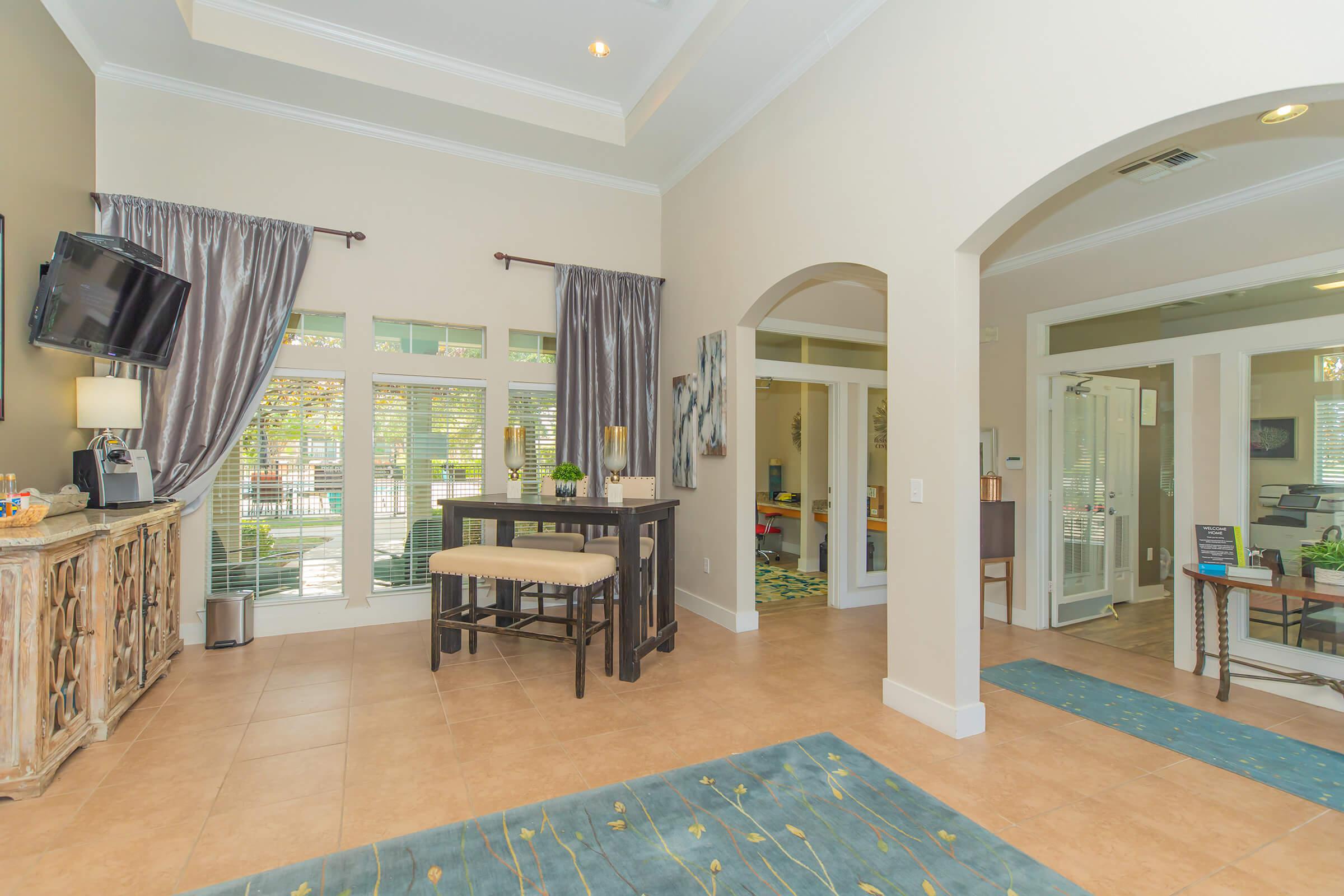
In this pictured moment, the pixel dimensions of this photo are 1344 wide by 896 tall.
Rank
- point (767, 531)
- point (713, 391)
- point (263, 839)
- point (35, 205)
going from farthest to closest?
point (767, 531) → point (713, 391) → point (35, 205) → point (263, 839)

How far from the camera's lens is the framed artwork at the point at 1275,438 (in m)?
3.44

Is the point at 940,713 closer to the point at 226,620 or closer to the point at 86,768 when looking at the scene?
the point at 86,768

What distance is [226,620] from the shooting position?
3.93 meters

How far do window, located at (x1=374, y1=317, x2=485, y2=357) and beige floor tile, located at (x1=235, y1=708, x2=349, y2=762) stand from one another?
252cm

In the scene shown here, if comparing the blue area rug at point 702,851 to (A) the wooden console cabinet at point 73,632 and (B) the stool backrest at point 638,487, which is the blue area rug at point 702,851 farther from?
(B) the stool backrest at point 638,487

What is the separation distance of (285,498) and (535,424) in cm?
178

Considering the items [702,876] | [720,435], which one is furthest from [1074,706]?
[720,435]

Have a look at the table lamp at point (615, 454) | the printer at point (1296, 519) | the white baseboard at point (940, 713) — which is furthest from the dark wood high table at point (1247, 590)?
the table lamp at point (615, 454)

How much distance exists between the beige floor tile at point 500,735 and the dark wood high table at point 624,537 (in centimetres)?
63

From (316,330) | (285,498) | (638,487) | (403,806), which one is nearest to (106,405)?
(285,498)

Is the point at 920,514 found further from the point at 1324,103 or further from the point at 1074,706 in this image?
the point at 1324,103

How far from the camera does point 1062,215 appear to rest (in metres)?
3.76

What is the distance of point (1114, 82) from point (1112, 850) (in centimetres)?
254

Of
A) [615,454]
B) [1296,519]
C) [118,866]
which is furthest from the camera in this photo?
[615,454]
